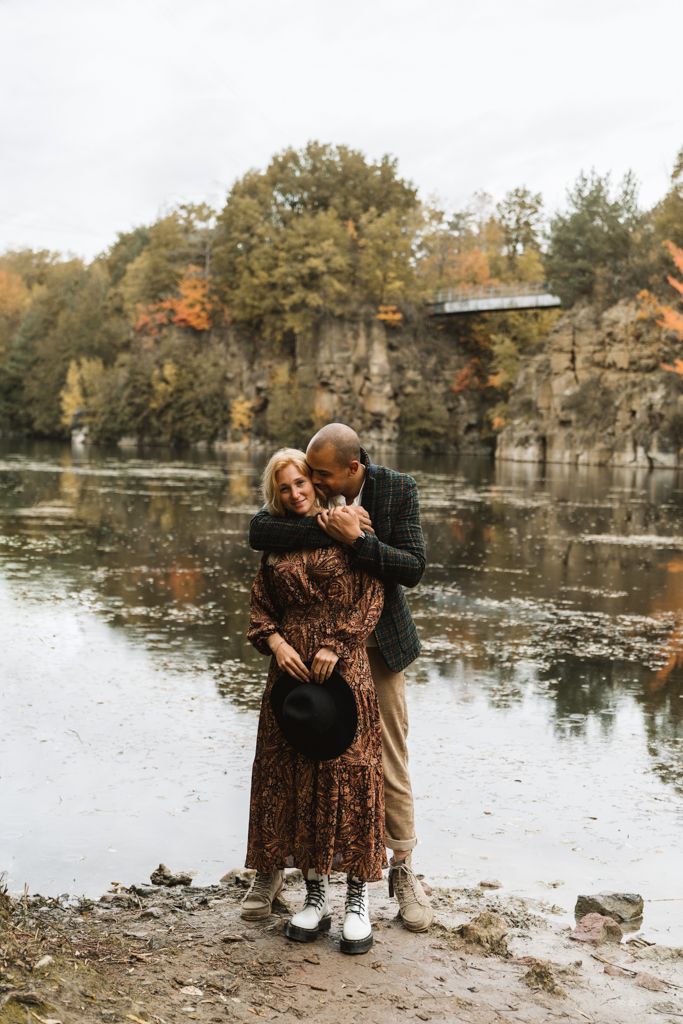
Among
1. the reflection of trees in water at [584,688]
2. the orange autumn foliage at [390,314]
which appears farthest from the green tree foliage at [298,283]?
the reflection of trees in water at [584,688]

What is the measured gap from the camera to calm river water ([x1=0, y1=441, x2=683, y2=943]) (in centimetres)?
436

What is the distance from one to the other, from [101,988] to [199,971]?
0.38 meters

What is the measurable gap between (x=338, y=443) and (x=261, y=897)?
1806mm

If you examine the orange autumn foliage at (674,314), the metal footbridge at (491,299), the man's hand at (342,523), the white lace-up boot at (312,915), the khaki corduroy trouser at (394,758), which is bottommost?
the white lace-up boot at (312,915)

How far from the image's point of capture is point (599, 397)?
5203 centimetres

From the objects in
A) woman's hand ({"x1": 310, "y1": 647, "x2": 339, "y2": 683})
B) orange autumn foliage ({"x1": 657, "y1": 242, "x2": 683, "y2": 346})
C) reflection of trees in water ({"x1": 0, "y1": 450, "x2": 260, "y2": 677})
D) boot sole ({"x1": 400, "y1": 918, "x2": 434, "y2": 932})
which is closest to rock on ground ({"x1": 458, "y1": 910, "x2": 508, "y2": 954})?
boot sole ({"x1": 400, "y1": 918, "x2": 434, "y2": 932})

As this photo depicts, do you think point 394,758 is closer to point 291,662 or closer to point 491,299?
point 291,662

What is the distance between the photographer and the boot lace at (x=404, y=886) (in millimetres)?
3689

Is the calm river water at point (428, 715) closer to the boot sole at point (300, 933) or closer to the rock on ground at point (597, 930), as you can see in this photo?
the rock on ground at point (597, 930)

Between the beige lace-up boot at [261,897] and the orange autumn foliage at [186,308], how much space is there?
7033 cm

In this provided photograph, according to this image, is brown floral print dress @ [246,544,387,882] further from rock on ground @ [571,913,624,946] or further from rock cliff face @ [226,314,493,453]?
rock cliff face @ [226,314,493,453]

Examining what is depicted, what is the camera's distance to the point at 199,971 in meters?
3.09

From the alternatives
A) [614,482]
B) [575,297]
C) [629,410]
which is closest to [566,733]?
[614,482]

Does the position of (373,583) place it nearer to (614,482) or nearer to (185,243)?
(614,482)
